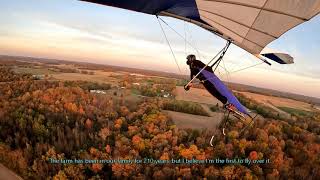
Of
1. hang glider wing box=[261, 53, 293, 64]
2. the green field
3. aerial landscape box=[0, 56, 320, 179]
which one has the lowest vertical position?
aerial landscape box=[0, 56, 320, 179]

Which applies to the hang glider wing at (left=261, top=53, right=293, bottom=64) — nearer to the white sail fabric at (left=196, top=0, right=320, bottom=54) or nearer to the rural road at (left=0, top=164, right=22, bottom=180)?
the white sail fabric at (left=196, top=0, right=320, bottom=54)

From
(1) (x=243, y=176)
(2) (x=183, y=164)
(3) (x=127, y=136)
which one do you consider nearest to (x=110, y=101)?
(3) (x=127, y=136)

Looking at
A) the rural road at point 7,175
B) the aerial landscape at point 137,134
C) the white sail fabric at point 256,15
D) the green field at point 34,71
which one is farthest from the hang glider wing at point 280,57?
the green field at point 34,71

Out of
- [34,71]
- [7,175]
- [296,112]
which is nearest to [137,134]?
[7,175]

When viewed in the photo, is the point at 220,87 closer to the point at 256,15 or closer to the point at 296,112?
the point at 256,15

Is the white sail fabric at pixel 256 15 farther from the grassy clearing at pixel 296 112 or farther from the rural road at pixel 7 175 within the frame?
the grassy clearing at pixel 296 112

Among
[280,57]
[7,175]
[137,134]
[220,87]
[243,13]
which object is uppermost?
[243,13]

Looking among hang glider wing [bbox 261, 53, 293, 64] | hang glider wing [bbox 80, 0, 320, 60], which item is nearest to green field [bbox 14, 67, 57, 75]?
hang glider wing [bbox 261, 53, 293, 64]
